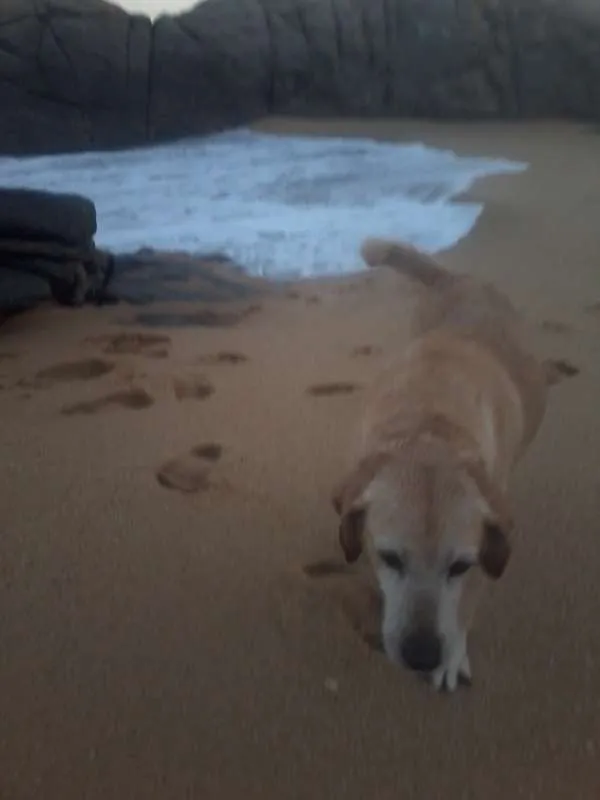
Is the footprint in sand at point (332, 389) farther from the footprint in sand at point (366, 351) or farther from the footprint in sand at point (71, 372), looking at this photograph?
the footprint in sand at point (71, 372)

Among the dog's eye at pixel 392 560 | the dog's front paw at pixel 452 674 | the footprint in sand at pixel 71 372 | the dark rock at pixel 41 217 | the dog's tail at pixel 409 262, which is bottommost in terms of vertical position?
the footprint in sand at pixel 71 372

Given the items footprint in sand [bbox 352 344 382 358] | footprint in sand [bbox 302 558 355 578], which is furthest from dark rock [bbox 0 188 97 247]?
footprint in sand [bbox 302 558 355 578]

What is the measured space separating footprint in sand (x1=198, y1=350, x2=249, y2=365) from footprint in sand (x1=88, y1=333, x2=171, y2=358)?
0.09 metres

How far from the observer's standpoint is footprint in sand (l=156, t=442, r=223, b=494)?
1.75 metres

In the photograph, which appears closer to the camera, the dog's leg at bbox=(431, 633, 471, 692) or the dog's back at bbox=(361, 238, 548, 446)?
the dog's leg at bbox=(431, 633, 471, 692)

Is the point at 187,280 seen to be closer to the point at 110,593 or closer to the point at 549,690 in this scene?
the point at 110,593

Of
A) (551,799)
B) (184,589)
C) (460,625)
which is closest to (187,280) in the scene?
(184,589)

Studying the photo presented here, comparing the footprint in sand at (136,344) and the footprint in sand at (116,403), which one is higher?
the footprint in sand at (116,403)

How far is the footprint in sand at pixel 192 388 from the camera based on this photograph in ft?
6.97

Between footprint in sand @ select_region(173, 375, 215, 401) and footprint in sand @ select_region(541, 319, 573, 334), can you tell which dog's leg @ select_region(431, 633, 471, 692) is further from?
footprint in sand @ select_region(541, 319, 573, 334)

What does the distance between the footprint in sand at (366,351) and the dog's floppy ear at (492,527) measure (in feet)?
3.40

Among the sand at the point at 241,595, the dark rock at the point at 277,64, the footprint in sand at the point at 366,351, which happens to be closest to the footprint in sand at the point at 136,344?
the sand at the point at 241,595

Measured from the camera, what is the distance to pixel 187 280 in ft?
9.20

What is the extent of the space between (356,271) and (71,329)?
0.79m
